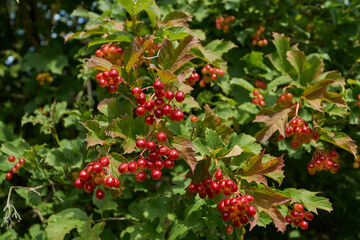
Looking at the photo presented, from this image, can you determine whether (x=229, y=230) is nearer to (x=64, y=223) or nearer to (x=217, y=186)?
(x=217, y=186)

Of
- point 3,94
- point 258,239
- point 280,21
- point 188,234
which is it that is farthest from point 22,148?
point 280,21

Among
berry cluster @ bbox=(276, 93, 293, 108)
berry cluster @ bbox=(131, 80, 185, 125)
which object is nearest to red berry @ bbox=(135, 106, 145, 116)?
berry cluster @ bbox=(131, 80, 185, 125)

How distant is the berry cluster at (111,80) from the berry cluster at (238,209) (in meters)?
0.74

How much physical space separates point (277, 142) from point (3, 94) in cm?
322

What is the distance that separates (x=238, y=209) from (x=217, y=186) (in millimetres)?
135

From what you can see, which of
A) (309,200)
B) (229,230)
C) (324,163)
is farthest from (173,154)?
(324,163)

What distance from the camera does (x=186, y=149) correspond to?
142 cm

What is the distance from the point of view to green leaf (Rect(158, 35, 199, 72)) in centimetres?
148

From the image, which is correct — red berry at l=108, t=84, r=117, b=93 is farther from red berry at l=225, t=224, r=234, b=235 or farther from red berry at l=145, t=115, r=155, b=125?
red berry at l=225, t=224, r=234, b=235

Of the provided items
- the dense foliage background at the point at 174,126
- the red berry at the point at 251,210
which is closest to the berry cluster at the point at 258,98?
the dense foliage background at the point at 174,126

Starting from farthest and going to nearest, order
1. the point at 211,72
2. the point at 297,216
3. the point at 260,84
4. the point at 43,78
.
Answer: the point at 43,78 → the point at 260,84 → the point at 211,72 → the point at 297,216

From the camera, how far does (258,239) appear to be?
8.75ft

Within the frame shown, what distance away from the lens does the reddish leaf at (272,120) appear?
1.79m

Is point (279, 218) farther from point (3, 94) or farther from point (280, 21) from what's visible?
point (3, 94)
